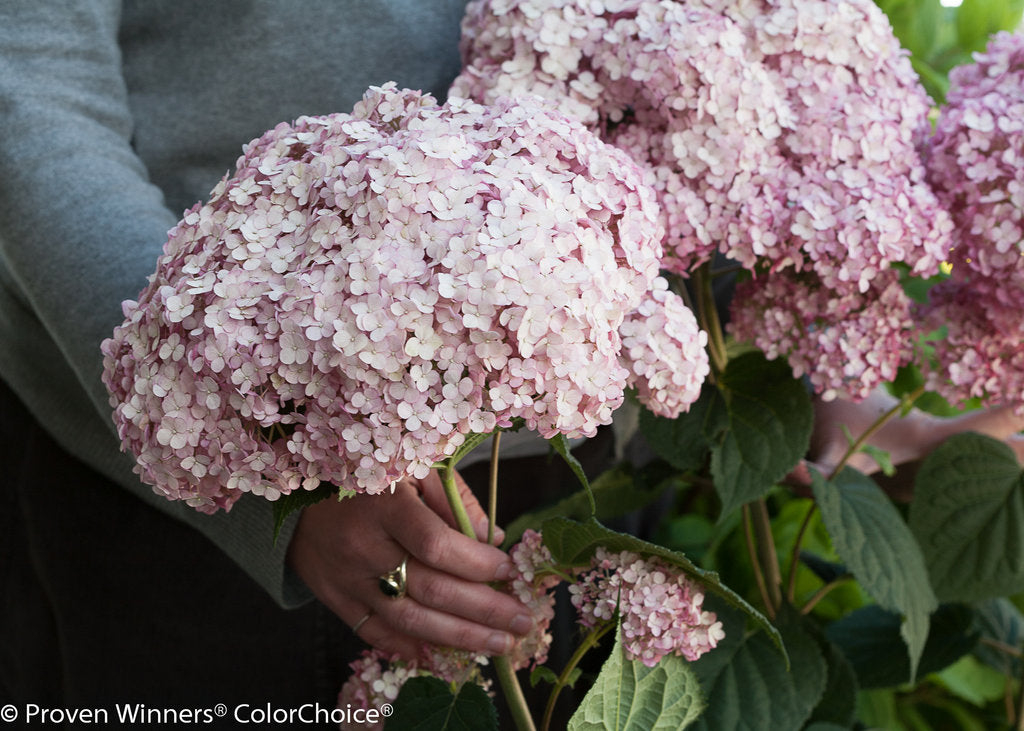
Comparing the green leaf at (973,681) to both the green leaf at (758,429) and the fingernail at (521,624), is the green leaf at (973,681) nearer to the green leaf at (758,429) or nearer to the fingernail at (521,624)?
the green leaf at (758,429)

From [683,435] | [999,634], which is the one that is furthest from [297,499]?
[999,634]

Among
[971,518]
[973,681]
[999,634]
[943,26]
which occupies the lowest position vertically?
[973,681]

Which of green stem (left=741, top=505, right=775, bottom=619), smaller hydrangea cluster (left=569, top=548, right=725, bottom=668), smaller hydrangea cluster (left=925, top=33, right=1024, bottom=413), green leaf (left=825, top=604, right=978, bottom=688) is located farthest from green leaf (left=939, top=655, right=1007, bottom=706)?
smaller hydrangea cluster (left=569, top=548, right=725, bottom=668)

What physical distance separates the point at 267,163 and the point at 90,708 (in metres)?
0.73

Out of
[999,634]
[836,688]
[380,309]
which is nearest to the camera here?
[380,309]

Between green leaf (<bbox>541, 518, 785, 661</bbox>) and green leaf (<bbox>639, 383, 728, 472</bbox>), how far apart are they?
19cm

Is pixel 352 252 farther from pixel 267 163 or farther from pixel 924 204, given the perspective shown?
pixel 924 204

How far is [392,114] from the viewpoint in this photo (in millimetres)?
504

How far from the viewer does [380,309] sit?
0.40 metres

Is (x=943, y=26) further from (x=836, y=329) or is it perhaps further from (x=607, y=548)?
(x=607, y=548)

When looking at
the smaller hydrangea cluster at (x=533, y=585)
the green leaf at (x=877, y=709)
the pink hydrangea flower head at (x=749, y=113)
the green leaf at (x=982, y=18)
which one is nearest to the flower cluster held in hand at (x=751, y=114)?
the pink hydrangea flower head at (x=749, y=113)

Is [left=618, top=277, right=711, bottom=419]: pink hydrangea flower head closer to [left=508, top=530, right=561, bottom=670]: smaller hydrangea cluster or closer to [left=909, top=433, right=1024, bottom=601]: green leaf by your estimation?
[left=508, top=530, right=561, bottom=670]: smaller hydrangea cluster

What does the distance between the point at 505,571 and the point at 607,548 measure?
77mm

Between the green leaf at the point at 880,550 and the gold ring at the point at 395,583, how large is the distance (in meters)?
0.35
